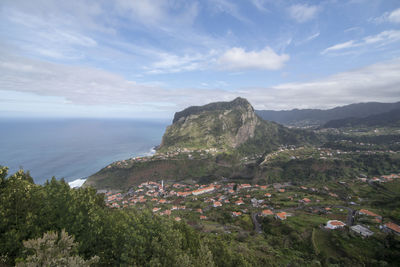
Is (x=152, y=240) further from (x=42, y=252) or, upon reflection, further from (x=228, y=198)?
(x=228, y=198)

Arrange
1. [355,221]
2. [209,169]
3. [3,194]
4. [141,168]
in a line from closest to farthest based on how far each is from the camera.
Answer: [3,194] → [355,221] → [141,168] → [209,169]

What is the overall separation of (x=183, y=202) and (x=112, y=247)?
77.5 metres

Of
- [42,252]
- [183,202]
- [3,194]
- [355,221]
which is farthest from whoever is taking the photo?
[183,202]

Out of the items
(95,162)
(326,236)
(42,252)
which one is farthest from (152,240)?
(95,162)

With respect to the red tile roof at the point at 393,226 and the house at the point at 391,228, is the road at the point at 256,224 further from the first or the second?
the red tile roof at the point at 393,226

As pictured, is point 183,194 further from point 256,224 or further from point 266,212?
point 256,224

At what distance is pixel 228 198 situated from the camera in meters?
92.7

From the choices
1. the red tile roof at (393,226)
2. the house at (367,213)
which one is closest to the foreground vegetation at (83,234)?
the red tile roof at (393,226)

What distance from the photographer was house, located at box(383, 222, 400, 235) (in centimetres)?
5078

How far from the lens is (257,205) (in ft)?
262

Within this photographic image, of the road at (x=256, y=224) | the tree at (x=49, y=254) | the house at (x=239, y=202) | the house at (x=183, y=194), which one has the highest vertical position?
the tree at (x=49, y=254)

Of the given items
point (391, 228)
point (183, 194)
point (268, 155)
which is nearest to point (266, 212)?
point (391, 228)

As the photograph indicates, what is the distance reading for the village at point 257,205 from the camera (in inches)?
2249

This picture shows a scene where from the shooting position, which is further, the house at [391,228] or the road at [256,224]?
the road at [256,224]
